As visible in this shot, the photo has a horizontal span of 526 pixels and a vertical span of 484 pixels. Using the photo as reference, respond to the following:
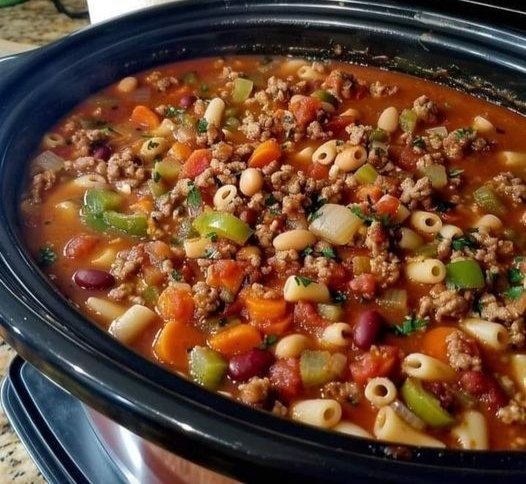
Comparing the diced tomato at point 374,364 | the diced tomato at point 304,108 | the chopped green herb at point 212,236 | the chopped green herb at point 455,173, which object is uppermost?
the diced tomato at point 304,108

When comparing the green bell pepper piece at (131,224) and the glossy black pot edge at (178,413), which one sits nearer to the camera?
the glossy black pot edge at (178,413)

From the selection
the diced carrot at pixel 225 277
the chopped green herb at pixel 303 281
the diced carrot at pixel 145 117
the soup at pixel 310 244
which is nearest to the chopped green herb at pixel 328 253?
the soup at pixel 310 244

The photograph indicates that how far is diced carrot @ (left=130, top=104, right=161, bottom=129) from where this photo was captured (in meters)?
2.56

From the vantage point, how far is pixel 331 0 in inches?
111

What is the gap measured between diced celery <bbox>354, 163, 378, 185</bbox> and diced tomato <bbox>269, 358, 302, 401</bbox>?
2.40 ft

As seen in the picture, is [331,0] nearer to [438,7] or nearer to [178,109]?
[438,7]

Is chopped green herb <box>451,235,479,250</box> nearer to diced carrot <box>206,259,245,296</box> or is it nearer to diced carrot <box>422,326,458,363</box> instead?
diced carrot <box>422,326,458,363</box>

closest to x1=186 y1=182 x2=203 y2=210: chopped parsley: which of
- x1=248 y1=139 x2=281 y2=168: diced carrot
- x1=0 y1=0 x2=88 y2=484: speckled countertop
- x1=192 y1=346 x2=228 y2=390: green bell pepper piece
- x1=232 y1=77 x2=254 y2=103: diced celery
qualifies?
x1=248 y1=139 x2=281 y2=168: diced carrot

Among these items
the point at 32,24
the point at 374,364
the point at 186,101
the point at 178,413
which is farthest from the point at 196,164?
the point at 32,24

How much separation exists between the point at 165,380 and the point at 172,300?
544mm

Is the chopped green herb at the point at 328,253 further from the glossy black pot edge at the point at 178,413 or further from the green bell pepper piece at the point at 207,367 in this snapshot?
the glossy black pot edge at the point at 178,413

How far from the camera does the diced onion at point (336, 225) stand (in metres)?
2.02

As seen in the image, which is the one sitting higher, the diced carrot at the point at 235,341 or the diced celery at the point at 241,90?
the diced celery at the point at 241,90

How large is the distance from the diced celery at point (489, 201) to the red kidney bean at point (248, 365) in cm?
91
